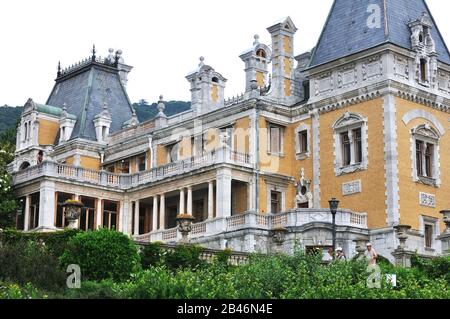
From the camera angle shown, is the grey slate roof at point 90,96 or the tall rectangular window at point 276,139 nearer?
the tall rectangular window at point 276,139

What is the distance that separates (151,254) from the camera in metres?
31.6

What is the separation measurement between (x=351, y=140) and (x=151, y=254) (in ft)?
59.1

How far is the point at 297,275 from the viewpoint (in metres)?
24.6

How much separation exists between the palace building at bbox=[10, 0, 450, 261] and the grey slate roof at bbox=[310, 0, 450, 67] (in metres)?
0.08

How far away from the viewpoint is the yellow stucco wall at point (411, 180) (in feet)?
147

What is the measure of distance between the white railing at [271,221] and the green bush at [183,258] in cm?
1009

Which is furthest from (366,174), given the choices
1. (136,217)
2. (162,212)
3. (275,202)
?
(136,217)

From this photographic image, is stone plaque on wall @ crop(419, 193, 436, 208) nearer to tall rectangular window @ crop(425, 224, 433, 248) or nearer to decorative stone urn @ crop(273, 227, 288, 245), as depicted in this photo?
tall rectangular window @ crop(425, 224, 433, 248)

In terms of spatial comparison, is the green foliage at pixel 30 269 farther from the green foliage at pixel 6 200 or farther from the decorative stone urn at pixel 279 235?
the green foliage at pixel 6 200

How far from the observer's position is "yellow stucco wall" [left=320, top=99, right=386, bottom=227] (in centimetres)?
4481

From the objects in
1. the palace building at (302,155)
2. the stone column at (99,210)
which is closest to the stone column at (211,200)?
the palace building at (302,155)

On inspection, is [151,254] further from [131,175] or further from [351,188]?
[131,175]

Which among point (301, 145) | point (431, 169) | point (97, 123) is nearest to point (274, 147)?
point (301, 145)
